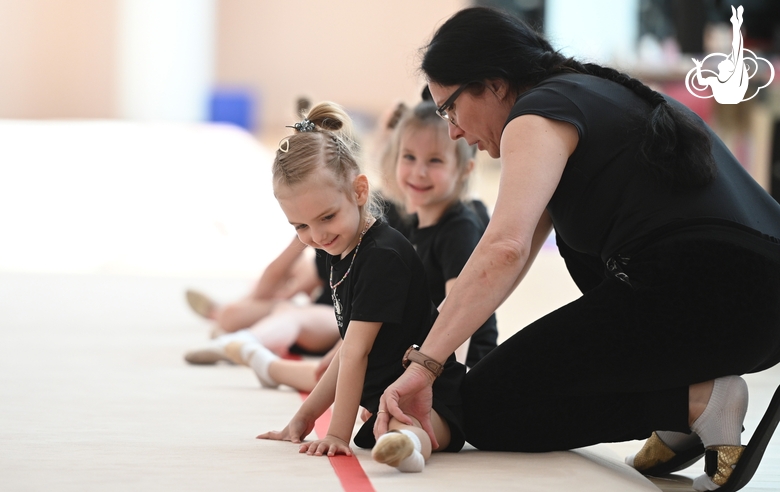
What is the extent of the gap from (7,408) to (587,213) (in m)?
1.18

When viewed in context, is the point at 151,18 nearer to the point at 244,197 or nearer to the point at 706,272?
the point at 244,197

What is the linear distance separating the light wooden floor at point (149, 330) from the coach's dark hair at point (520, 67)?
1.68 feet

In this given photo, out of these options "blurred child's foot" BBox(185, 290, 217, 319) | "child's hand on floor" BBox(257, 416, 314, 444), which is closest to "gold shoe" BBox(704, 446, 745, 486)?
"child's hand on floor" BBox(257, 416, 314, 444)

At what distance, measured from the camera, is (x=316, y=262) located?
118 inches

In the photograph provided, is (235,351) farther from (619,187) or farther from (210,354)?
(619,187)

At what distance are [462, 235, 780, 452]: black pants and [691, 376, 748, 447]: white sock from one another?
2 centimetres

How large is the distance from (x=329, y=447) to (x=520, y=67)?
0.69 metres

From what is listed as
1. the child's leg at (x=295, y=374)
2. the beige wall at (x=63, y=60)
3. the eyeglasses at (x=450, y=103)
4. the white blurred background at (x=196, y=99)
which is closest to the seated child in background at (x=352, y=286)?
the eyeglasses at (x=450, y=103)

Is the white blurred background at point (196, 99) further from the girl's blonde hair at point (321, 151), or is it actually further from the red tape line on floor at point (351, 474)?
the red tape line on floor at point (351, 474)

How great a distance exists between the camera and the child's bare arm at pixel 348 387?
1435 mm

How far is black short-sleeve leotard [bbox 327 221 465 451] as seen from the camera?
1.45 m

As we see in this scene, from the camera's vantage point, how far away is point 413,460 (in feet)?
4.31

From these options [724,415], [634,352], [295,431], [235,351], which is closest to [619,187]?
[634,352]

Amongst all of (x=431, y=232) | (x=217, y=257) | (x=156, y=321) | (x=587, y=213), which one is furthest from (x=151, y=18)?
(x=587, y=213)
